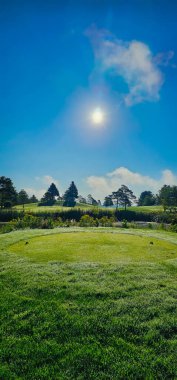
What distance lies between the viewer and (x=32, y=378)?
128 inches

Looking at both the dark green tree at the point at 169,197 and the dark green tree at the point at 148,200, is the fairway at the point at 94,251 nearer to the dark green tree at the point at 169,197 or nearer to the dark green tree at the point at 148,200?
the dark green tree at the point at 169,197

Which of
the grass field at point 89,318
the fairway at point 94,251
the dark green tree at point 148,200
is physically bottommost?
the grass field at point 89,318

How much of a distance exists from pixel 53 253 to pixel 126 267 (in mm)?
3081

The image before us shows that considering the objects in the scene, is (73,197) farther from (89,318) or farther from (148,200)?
(89,318)

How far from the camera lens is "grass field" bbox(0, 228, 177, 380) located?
3453mm

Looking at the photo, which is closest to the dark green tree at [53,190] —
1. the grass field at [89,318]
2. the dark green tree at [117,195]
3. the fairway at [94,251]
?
the dark green tree at [117,195]

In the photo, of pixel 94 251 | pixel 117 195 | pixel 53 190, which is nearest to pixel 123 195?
pixel 117 195

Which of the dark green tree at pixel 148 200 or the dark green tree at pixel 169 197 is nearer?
the dark green tree at pixel 169 197

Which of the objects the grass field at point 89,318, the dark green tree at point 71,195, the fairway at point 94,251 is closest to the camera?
the grass field at point 89,318

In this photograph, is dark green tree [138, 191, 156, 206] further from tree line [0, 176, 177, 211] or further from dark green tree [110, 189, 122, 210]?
dark green tree [110, 189, 122, 210]

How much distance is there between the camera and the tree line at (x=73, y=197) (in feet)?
171

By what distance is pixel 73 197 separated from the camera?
87.2 metres

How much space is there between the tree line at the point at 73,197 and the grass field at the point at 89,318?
33375 millimetres

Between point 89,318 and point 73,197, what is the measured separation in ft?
272
